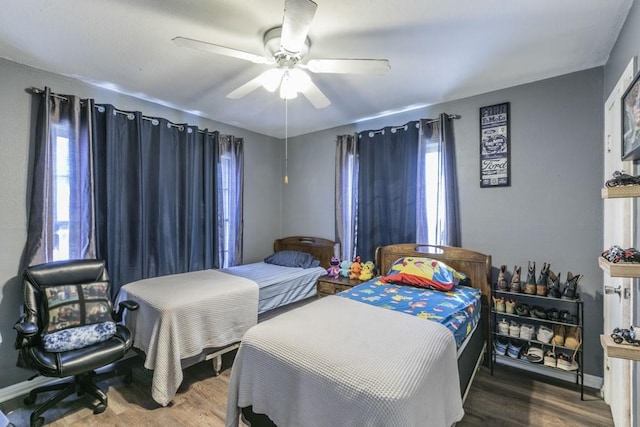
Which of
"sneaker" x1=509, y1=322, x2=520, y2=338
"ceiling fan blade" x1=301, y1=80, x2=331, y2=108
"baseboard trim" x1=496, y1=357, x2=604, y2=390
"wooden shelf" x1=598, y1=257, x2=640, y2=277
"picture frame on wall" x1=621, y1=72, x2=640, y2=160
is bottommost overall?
"baseboard trim" x1=496, y1=357, x2=604, y2=390

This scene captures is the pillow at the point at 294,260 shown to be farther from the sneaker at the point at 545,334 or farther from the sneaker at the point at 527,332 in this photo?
the sneaker at the point at 545,334

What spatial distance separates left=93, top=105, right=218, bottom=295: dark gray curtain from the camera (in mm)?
2766

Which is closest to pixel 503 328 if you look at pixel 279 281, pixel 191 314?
pixel 279 281

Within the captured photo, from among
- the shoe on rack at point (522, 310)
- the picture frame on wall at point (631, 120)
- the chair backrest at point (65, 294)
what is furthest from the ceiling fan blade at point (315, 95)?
the shoe on rack at point (522, 310)

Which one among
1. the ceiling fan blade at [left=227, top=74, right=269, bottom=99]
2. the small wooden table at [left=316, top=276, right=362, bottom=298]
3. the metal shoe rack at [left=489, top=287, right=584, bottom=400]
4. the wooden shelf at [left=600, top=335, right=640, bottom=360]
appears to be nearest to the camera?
the wooden shelf at [left=600, top=335, right=640, bottom=360]

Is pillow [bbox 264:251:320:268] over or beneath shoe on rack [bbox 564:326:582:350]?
over

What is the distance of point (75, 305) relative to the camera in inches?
91.7

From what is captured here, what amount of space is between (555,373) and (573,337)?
40 centimetres

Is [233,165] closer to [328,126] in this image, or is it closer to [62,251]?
[328,126]

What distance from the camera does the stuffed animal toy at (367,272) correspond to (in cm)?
333

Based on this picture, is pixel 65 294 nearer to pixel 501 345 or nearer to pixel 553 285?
pixel 501 345

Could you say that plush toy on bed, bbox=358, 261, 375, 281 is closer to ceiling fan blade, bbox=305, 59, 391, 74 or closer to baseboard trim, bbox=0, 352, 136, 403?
ceiling fan blade, bbox=305, 59, 391, 74

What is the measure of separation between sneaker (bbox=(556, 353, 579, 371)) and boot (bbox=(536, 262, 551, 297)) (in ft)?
1.71

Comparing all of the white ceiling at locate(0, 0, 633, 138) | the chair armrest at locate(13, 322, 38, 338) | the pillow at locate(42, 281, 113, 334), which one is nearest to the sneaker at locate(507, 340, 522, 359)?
the white ceiling at locate(0, 0, 633, 138)
